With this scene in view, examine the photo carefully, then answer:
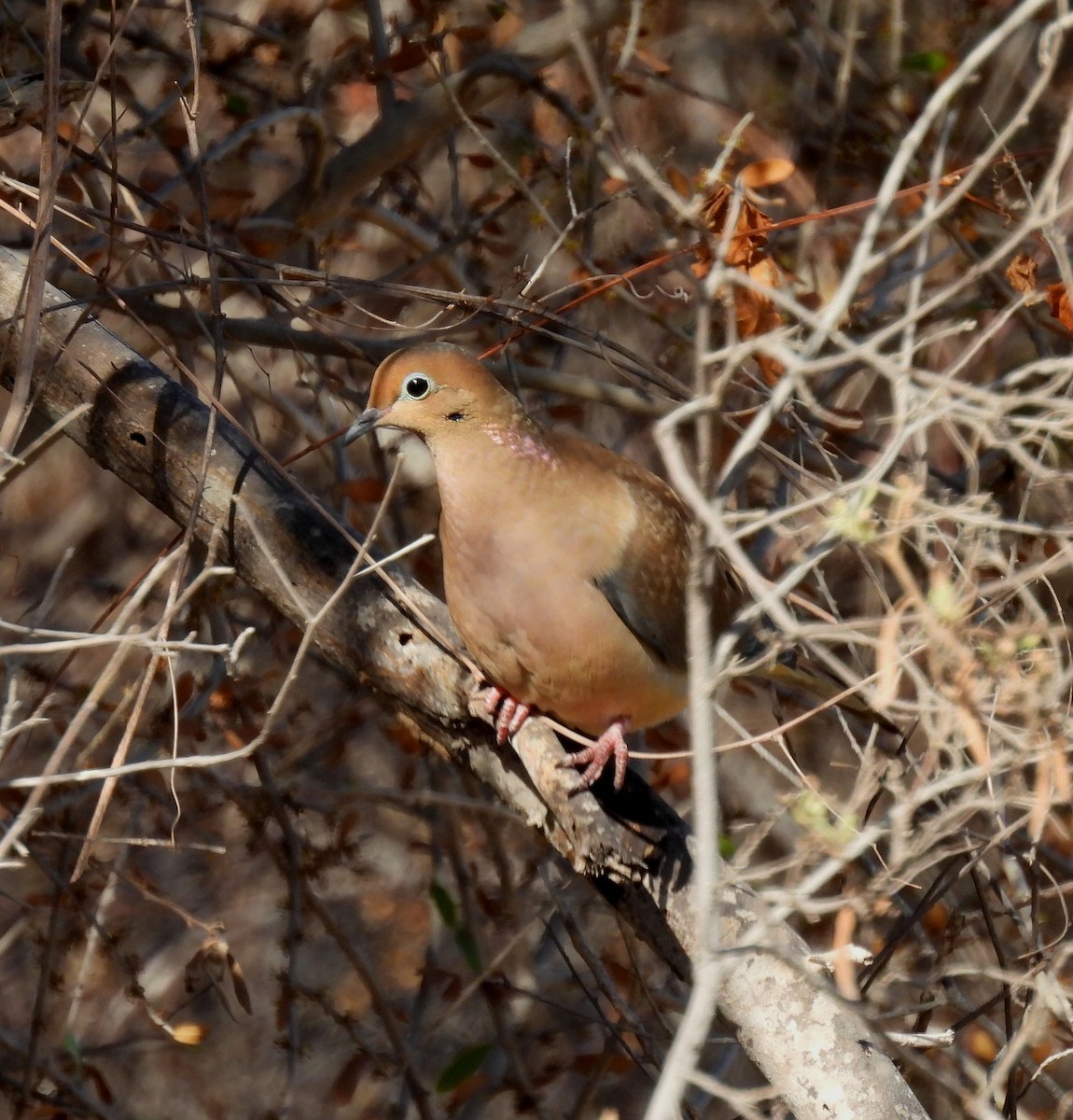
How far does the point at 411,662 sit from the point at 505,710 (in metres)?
0.22

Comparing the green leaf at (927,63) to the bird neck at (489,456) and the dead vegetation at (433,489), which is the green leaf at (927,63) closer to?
the dead vegetation at (433,489)

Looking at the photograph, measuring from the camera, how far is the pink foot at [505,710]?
115 inches

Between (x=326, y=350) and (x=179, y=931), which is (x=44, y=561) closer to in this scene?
(x=179, y=931)

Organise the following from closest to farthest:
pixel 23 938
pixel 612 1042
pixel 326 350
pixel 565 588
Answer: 1. pixel 565 588
2. pixel 326 350
3. pixel 612 1042
4. pixel 23 938

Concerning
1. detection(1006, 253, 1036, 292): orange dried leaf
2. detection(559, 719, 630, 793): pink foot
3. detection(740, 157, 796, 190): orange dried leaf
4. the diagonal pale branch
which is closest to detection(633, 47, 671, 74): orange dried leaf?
detection(740, 157, 796, 190): orange dried leaf

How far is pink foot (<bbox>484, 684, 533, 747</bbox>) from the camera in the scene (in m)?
2.91

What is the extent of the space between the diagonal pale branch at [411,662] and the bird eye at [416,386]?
1.07 ft

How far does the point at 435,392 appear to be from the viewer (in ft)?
10.1

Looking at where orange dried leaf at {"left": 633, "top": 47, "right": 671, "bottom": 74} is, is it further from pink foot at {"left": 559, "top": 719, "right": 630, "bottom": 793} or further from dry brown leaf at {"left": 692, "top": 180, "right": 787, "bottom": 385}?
pink foot at {"left": 559, "top": 719, "right": 630, "bottom": 793}

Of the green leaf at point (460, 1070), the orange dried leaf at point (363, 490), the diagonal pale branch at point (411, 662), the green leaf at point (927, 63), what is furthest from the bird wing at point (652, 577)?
the green leaf at point (927, 63)

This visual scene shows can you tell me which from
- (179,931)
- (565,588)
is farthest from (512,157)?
(179,931)

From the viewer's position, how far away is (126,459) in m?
3.16

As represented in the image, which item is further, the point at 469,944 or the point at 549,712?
the point at 469,944

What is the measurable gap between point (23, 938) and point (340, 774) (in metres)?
1.43
